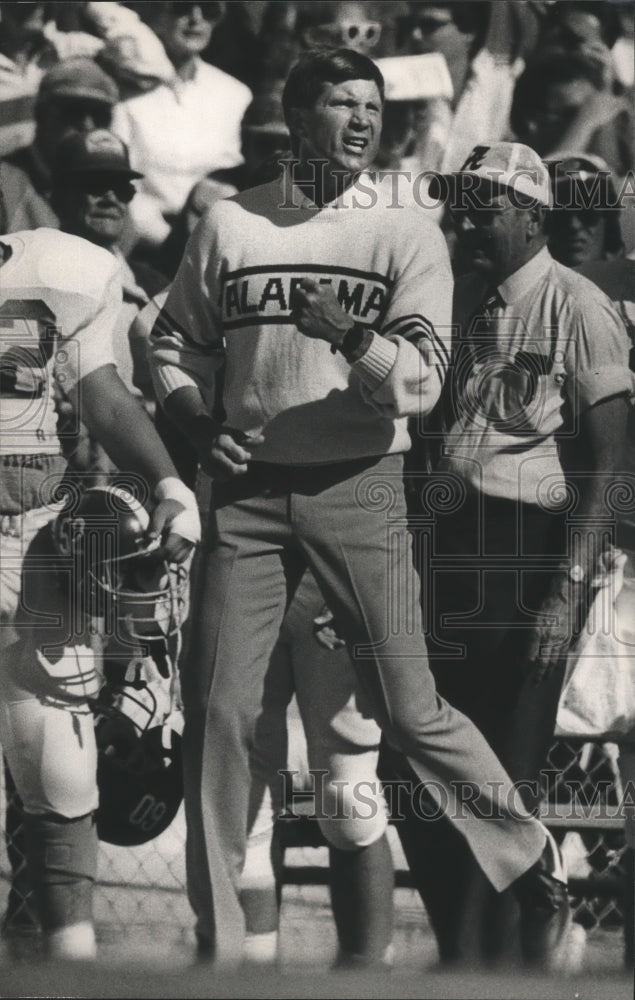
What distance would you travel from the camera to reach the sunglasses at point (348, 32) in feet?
12.2

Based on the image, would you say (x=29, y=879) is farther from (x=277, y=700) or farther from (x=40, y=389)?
(x=40, y=389)

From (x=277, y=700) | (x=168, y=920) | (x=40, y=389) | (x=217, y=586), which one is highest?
(x=40, y=389)

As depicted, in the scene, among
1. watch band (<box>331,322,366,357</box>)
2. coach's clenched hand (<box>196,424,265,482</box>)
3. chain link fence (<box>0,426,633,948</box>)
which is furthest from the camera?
chain link fence (<box>0,426,633,948</box>)

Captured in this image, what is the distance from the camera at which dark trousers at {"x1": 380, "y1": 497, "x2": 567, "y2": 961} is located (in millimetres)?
3674

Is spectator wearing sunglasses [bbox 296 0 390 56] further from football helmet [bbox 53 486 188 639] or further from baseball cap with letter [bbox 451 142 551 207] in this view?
football helmet [bbox 53 486 188 639]

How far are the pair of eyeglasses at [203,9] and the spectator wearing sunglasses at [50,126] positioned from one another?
0.24m

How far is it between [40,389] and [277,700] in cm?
97

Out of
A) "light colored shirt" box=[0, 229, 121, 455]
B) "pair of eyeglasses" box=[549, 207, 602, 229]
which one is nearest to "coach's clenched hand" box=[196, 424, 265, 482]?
"light colored shirt" box=[0, 229, 121, 455]

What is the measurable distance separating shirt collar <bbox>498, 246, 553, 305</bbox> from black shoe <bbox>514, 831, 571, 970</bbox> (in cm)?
136

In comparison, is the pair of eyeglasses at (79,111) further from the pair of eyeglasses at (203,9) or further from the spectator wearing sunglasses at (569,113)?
the spectator wearing sunglasses at (569,113)

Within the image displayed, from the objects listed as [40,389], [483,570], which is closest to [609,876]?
[483,570]

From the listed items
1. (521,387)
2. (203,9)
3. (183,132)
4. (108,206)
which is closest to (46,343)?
(108,206)

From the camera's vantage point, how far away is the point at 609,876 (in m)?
3.80

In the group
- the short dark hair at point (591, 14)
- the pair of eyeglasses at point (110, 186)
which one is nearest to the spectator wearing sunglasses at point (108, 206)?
the pair of eyeglasses at point (110, 186)
